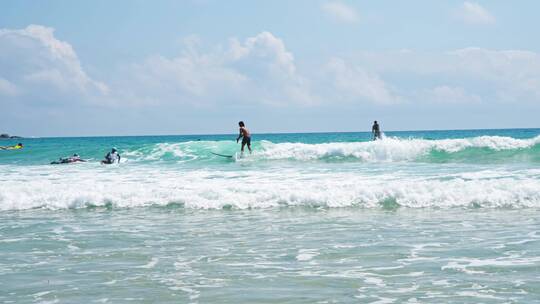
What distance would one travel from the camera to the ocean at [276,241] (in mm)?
5555

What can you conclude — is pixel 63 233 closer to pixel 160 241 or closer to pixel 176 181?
pixel 160 241

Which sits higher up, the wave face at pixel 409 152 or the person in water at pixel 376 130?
the person in water at pixel 376 130

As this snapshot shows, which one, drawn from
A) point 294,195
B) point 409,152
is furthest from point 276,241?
point 409,152

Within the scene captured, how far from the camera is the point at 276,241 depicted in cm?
805

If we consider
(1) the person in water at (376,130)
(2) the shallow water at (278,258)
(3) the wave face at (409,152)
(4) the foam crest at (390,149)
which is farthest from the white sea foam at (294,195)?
(1) the person in water at (376,130)

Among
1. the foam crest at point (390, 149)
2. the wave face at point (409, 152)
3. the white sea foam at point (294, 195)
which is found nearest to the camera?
the white sea foam at point (294, 195)

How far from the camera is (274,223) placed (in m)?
9.85

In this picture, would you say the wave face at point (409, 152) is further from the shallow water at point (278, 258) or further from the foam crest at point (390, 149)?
the shallow water at point (278, 258)

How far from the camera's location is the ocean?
219 inches

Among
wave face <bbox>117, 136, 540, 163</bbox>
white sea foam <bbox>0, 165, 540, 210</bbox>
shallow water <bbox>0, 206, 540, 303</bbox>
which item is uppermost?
A: wave face <bbox>117, 136, 540, 163</bbox>

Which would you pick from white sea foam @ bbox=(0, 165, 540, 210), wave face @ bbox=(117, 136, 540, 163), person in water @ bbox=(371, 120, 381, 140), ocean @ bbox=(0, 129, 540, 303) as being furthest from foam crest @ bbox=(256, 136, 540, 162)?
white sea foam @ bbox=(0, 165, 540, 210)

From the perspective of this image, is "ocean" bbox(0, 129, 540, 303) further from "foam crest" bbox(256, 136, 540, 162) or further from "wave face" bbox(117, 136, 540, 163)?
"foam crest" bbox(256, 136, 540, 162)

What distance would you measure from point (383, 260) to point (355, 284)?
1.12 metres

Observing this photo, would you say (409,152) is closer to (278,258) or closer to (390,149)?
(390,149)
